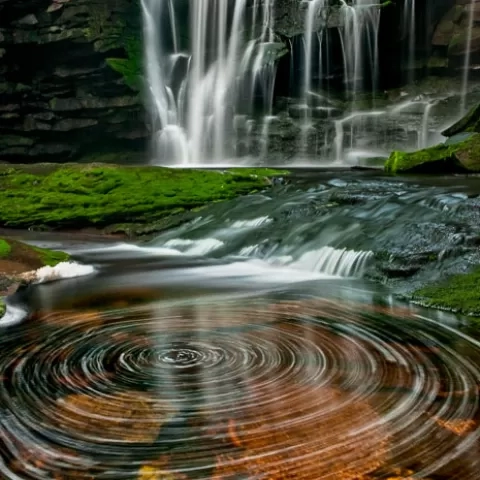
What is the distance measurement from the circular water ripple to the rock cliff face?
22.8 metres

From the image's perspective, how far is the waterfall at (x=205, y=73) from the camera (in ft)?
87.2

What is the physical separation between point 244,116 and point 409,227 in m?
19.7

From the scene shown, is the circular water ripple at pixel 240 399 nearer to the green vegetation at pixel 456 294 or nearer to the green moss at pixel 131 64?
the green vegetation at pixel 456 294

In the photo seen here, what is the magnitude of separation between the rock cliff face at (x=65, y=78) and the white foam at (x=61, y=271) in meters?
19.3

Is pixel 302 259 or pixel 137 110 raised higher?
pixel 137 110

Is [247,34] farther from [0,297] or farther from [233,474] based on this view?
[233,474]

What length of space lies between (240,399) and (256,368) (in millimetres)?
525

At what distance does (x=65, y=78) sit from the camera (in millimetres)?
26625

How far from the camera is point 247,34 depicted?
28578mm

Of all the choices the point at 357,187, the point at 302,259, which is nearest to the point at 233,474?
the point at 302,259

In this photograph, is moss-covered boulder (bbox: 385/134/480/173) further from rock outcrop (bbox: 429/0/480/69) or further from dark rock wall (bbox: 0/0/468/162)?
rock outcrop (bbox: 429/0/480/69)

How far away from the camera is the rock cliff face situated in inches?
1010

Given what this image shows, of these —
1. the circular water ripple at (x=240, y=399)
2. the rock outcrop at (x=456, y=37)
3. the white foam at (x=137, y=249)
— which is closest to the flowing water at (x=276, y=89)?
the rock outcrop at (x=456, y=37)

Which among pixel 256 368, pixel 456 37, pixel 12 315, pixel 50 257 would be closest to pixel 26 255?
pixel 50 257
